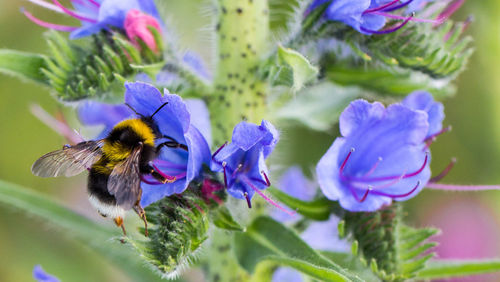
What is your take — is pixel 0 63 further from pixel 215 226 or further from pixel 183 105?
pixel 215 226

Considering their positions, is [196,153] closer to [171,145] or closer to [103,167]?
[171,145]

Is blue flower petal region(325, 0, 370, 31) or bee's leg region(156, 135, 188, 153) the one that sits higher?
blue flower petal region(325, 0, 370, 31)

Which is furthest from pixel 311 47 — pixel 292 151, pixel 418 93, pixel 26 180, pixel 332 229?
pixel 26 180

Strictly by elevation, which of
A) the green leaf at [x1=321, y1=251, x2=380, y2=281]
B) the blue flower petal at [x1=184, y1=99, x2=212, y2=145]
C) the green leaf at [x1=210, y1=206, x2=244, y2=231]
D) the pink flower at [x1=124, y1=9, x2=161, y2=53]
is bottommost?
the green leaf at [x1=321, y1=251, x2=380, y2=281]

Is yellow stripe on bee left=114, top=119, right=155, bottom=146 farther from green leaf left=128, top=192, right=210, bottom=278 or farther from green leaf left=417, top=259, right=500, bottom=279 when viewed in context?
green leaf left=417, top=259, right=500, bottom=279

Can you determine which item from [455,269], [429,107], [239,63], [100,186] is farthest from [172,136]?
[455,269]

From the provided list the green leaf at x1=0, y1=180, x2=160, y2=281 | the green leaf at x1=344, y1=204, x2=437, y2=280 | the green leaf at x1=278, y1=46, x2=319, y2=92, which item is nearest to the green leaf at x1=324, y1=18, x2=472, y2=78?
the green leaf at x1=278, y1=46, x2=319, y2=92

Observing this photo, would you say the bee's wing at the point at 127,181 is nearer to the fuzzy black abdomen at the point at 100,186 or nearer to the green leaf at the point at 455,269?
the fuzzy black abdomen at the point at 100,186
